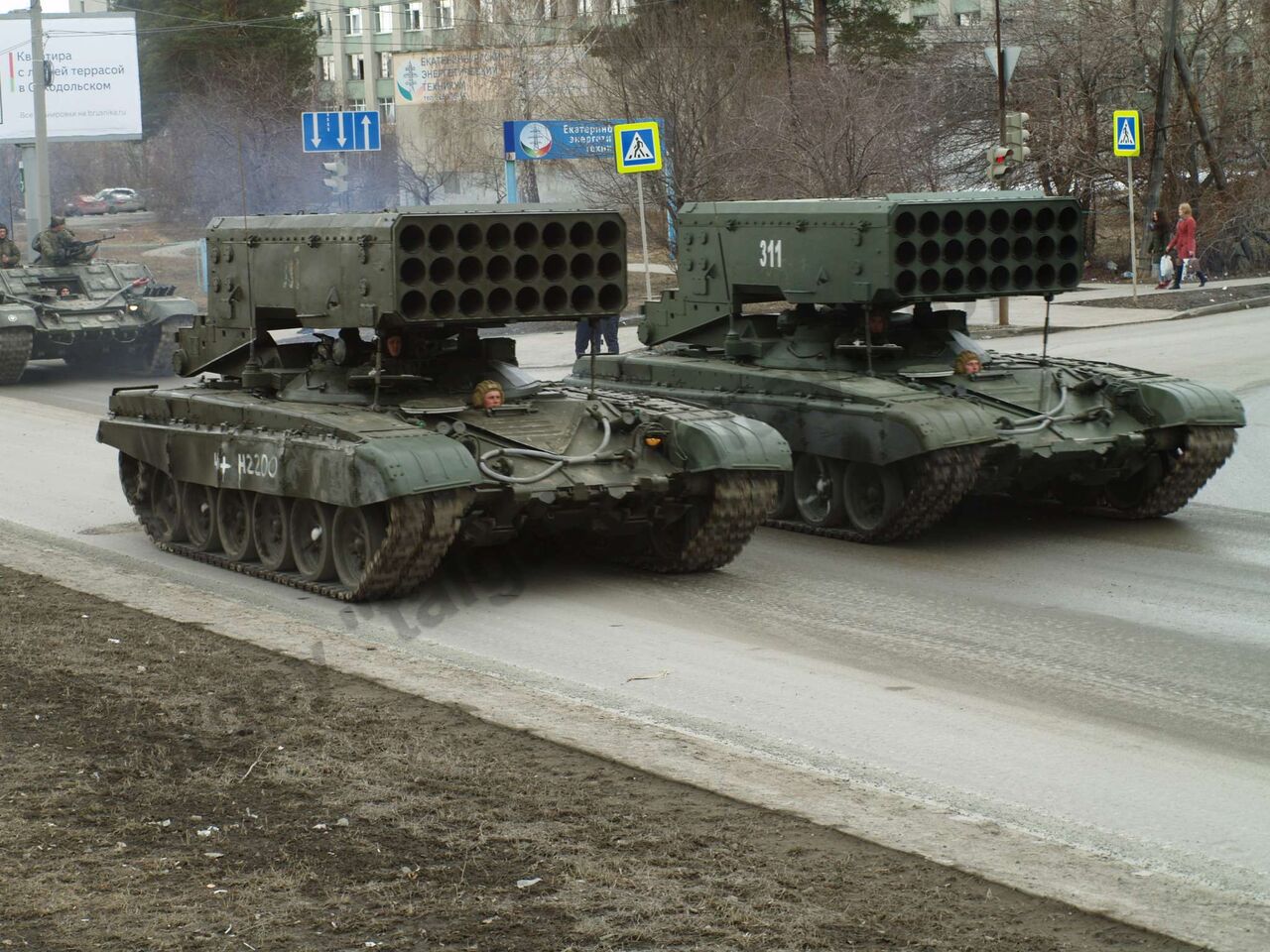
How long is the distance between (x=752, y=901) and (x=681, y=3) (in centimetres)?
3539

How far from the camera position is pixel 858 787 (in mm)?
6902

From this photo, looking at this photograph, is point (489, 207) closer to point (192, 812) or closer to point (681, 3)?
point (192, 812)

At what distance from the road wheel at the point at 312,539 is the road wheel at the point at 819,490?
140 inches

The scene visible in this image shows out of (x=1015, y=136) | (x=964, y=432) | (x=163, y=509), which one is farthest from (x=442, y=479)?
(x=1015, y=136)

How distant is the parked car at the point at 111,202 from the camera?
62.2 meters

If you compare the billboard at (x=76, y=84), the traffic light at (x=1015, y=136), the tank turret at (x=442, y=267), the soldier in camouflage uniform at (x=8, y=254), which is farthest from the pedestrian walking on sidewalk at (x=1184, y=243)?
the tank turret at (x=442, y=267)

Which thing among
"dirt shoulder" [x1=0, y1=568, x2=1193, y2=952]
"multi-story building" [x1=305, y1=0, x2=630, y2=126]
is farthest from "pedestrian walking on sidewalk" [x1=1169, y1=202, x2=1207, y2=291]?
"dirt shoulder" [x1=0, y1=568, x2=1193, y2=952]

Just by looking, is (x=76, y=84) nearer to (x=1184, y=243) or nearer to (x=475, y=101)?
(x=475, y=101)

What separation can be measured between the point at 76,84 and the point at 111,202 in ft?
89.3

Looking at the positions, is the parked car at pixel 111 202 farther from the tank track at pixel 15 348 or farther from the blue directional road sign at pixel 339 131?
the blue directional road sign at pixel 339 131

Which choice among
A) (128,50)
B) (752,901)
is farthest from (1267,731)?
(128,50)

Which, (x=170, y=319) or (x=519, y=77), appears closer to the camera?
(x=170, y=319)

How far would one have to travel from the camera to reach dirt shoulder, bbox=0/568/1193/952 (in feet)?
17.9

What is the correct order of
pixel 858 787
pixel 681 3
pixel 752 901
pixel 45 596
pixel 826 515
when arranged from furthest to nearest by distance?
pixel 681 3
pixel 826 515
pixel 45 596
pixel 858 787
pixel 752 901
